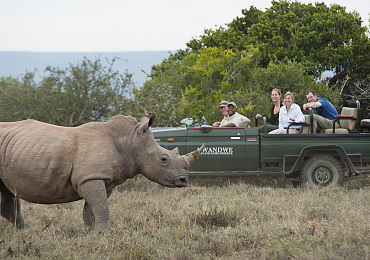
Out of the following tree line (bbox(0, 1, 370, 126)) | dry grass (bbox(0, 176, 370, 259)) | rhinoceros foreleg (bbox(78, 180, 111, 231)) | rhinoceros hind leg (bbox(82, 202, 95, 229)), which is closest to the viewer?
dry grass (bbox(0, 176, 370, 259))

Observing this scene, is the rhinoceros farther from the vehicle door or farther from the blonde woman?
the blonde woman

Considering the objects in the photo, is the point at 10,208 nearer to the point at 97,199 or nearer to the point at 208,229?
the point at 97,199

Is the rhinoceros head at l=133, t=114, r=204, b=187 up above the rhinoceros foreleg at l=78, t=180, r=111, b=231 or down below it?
above

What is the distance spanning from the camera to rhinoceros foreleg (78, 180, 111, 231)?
641 centimetres

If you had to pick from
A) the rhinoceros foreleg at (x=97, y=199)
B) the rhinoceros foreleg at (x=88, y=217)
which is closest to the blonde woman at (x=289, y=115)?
the rhinoceros foreleg at (x=88, y=217)

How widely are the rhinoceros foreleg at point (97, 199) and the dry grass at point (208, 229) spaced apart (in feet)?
0.55

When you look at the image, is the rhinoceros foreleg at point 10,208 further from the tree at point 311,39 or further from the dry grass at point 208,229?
the tree at point 311,39

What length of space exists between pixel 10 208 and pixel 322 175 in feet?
→ 22.4

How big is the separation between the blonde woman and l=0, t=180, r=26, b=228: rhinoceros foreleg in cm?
591

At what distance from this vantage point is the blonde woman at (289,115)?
11.2m

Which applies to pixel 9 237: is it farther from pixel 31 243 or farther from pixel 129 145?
pixel 129 145

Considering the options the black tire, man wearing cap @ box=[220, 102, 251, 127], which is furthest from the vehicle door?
the black tire

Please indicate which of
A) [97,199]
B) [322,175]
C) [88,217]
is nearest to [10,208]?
[88,217]

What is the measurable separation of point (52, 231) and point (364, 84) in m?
24.7
